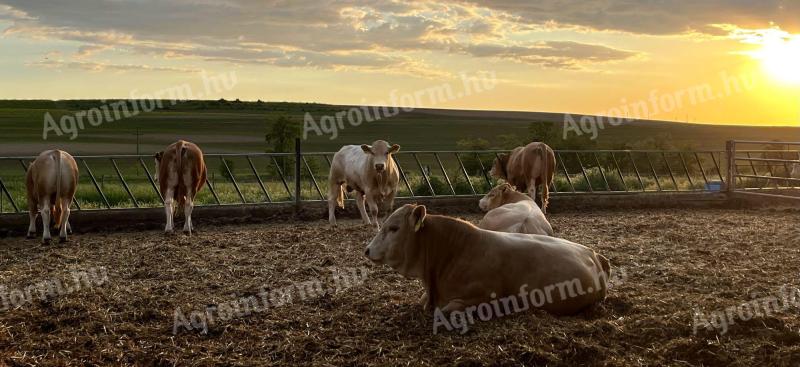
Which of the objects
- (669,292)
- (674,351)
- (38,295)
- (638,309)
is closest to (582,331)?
(674,351)

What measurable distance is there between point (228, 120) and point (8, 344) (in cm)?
8736

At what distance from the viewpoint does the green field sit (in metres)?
22.8

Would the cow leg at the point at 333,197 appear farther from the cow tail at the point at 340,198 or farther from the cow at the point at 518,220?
the cow at the point at 518,220

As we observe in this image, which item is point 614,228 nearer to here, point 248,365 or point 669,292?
point 669,292

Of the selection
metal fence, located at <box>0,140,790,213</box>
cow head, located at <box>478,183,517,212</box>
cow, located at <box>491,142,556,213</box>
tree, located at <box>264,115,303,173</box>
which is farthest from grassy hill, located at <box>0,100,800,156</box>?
cow head, located at <box>478,183,517,212</box>

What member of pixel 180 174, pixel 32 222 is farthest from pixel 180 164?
pixel 32 222

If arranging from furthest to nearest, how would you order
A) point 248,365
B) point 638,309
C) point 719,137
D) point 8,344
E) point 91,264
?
point 719,137 < point 91,264 < point 638,309 < point 8,344 < point 248,365

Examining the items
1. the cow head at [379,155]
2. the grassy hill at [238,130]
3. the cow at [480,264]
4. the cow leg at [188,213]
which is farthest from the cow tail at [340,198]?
the grassy hill at [238,130]

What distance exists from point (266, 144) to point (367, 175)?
50.4 m

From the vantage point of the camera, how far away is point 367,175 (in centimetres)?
1302

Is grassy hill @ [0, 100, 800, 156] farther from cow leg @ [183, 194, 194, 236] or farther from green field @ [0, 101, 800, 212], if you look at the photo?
cow leg @ [183, 194, 194, 236]

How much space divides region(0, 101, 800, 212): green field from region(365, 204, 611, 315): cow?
1055cm

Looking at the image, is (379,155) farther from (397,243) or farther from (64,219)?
(397,243)

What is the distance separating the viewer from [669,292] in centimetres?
721
